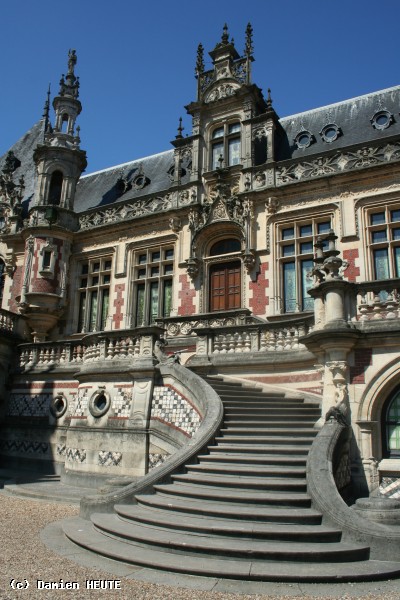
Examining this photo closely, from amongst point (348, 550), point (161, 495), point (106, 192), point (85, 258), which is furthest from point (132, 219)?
point (348, 550)

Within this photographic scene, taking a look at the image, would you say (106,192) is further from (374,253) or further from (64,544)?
(64,544)

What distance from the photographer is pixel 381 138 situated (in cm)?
1631

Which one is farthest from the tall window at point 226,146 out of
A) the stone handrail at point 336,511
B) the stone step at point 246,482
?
the stone step at point 246,482

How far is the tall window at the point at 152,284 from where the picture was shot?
64.4 feet

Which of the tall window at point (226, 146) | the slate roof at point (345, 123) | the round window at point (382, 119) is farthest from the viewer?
the tall window at point (226, 146)

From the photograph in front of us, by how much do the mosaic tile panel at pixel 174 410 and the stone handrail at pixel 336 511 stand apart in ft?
11.2

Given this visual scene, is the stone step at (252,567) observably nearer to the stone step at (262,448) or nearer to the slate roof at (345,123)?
Result: the stone step at (262,448)

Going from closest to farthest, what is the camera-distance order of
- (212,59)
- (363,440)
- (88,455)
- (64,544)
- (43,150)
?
(64,544), (363,440), (88,455), (212,59), (43,150)

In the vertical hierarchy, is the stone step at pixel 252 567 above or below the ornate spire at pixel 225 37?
below

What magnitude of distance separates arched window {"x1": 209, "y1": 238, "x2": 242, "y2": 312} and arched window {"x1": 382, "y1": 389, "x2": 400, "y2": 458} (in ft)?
28.2

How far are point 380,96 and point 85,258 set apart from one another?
13950mm

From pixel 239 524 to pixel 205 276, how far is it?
493 inches

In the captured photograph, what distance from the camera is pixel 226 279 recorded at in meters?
18.3

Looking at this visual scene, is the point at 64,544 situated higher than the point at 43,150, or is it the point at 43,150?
the point at 43,150
